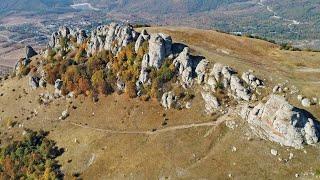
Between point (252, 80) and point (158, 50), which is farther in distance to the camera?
point (158, 50)

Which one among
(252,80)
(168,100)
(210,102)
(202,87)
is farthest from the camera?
(168,100)

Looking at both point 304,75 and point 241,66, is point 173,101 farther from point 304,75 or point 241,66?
point 304,75

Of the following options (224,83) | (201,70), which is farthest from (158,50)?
(224,83)

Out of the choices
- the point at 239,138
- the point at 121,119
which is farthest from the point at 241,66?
the point at 121,119

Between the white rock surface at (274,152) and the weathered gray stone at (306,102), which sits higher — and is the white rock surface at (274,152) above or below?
below

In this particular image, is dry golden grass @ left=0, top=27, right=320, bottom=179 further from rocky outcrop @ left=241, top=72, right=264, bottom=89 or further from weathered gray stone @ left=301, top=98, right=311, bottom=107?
weathered gray stone @ left=301, top=98, right=311, bottom=107

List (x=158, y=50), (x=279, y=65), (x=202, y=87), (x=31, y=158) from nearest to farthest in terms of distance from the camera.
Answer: (x=202, y=87)
(x=279, y=65)
(x=31, y=158)
(x=158, y=50)

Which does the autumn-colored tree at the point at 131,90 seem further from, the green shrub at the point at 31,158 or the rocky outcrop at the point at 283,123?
the rocky outcrop at the point at 283,123

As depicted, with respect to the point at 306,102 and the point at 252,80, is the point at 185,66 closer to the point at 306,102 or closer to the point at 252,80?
the point at 252,80

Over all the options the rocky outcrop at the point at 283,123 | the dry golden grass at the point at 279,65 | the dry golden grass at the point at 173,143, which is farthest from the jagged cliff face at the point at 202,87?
the dry golden grass at the point at 279,65
